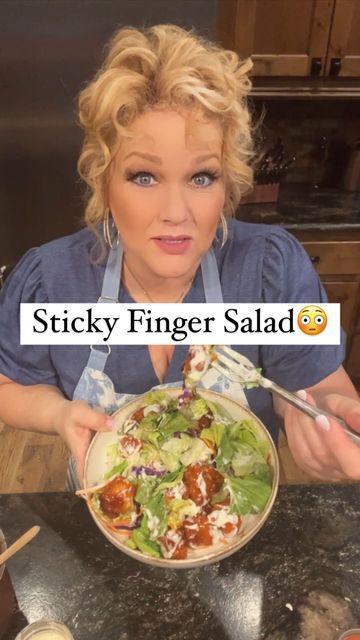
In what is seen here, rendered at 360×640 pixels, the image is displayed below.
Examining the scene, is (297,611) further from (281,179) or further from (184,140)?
(281,179)

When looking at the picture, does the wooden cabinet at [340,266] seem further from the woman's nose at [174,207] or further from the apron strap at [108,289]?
the woman's nose at [174,207]

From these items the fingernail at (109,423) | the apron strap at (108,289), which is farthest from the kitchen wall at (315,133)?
the fingernail at (109,423)

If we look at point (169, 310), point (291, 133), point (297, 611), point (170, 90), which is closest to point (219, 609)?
point (297, 611)

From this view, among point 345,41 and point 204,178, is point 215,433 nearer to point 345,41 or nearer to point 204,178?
point 204,178

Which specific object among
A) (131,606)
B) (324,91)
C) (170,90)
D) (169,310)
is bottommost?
(131,606)

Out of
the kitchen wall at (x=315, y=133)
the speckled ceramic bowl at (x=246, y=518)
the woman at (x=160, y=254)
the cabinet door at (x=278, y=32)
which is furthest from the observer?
the kitchen wall at (x=315, y=133)

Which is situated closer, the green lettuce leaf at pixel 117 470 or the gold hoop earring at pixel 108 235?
the green lettuce leaf at pixel 117 470
